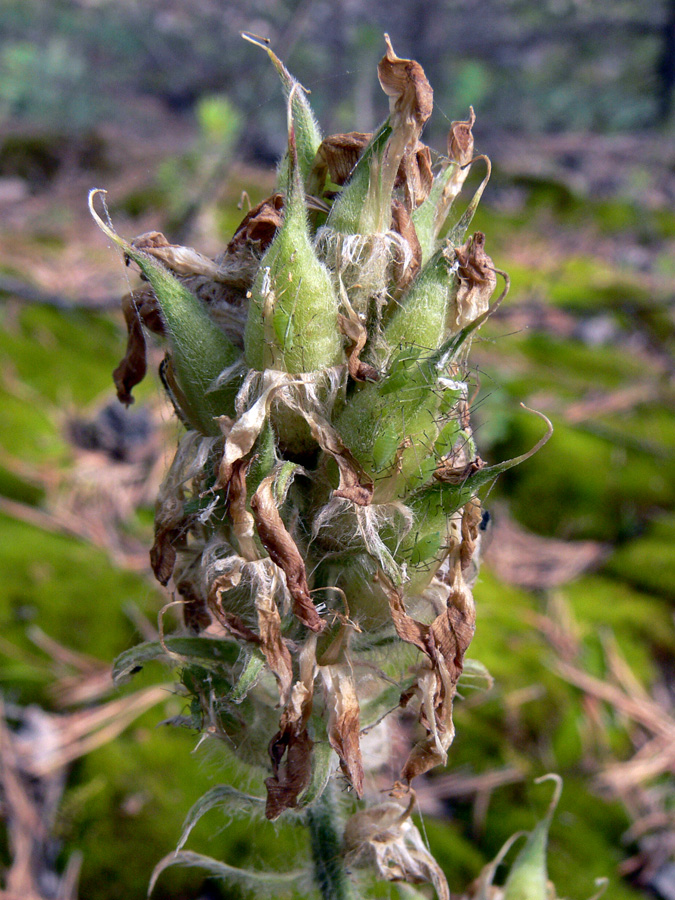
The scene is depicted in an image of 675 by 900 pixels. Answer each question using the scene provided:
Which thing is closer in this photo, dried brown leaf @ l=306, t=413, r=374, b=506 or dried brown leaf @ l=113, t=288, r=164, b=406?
dried brown leaf @ l=306, t=413, r=374, b=506

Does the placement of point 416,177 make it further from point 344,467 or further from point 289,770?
point 289,770

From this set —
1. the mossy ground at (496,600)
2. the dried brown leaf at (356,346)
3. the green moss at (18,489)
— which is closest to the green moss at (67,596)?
the mossy ground at (496,600)

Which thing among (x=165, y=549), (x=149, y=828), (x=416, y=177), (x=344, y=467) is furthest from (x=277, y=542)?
(x=149, y=828)

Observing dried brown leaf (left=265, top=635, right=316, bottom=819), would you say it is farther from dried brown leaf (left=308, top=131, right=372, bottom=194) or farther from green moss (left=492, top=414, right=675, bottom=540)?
green moss (left=492, top=414, right=675, bottom=540)

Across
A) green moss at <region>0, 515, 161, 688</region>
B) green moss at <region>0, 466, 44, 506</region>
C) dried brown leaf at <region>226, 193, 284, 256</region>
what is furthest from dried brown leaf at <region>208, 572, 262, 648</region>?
green moss at <region>0, 466, 44, 506</region>

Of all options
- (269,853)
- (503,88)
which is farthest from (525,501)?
(503,88)

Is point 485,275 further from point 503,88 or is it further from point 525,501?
point 503,88
